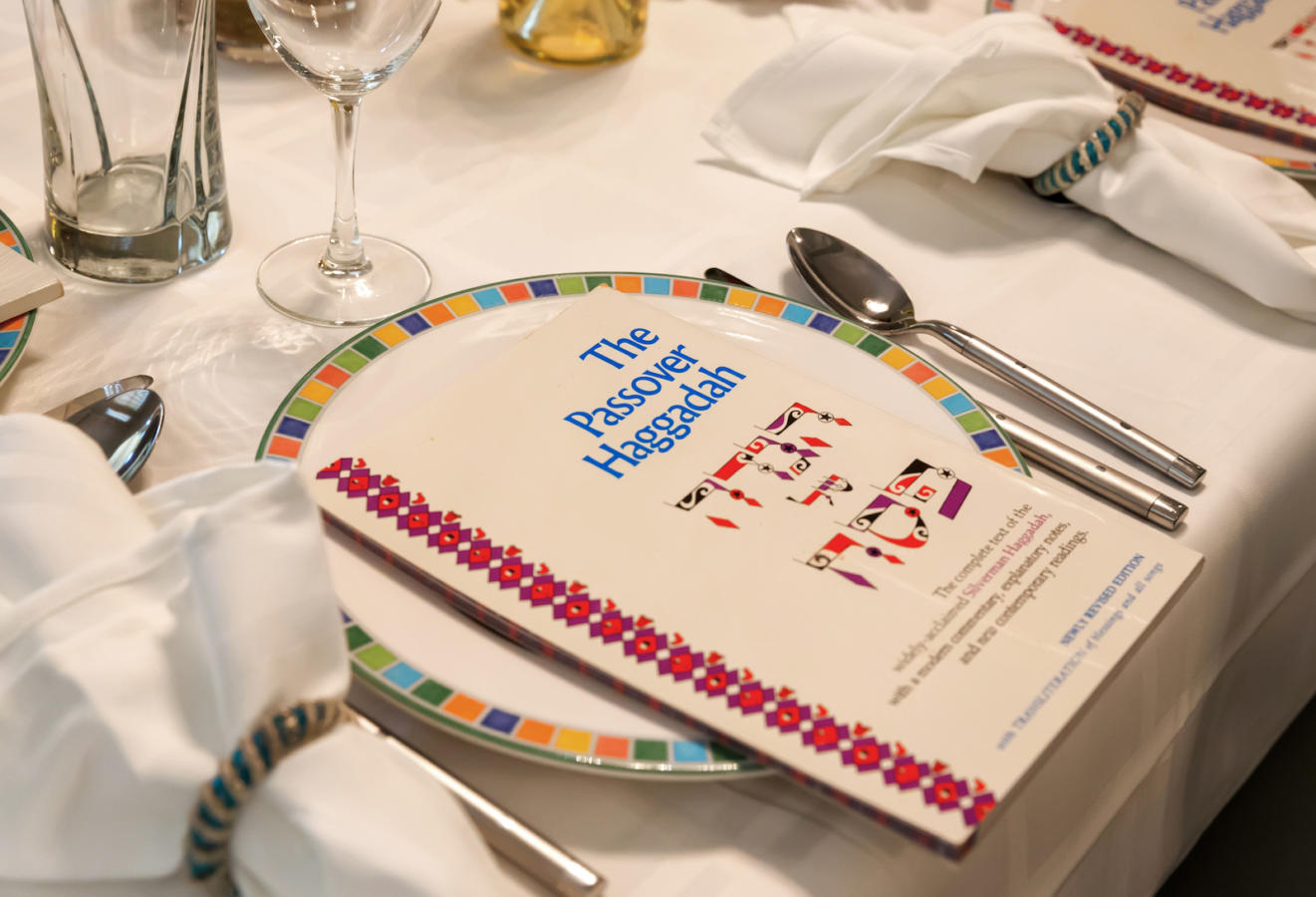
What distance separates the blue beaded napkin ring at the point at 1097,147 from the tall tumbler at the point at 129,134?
1.49 ft

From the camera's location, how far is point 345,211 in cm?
57

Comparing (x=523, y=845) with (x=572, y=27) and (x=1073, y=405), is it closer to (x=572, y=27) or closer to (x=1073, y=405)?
(x=1073, y=405)

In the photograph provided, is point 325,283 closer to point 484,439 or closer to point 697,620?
point 484,439

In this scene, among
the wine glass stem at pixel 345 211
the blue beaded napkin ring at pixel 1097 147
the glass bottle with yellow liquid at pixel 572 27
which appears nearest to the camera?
the wine glass stem at pixel 345 211

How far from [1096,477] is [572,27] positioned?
0.49m

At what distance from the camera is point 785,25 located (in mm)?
880

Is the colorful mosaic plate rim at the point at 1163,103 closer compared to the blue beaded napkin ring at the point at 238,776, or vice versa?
the blue beaded napkin ring at the point at 238,776

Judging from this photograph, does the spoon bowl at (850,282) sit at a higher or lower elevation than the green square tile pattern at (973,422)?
lower

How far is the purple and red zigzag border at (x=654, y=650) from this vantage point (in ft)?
1.06

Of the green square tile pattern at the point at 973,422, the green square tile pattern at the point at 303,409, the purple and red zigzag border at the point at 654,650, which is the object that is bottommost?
the green square tile pattern at the point at 303,409

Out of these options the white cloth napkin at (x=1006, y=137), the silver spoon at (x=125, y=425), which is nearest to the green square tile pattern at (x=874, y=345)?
the white cloth napkin at (x=1006, y=137)

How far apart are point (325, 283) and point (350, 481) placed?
8.0 inches

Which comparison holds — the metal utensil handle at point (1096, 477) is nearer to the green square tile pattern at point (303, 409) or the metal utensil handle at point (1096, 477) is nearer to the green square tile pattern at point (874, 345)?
the green square tile pattern at point (874, 345)

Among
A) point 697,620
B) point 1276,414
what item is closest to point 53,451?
point 697,620
